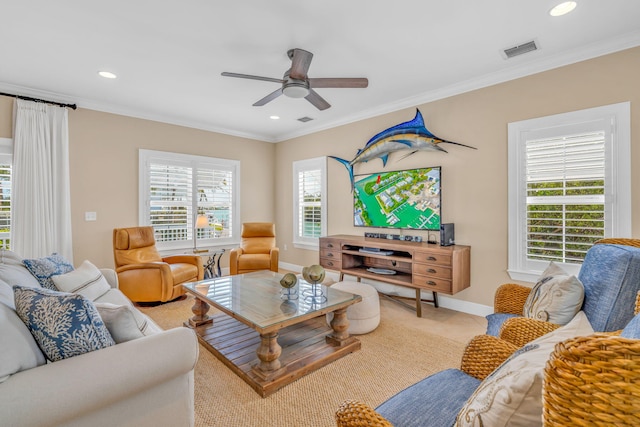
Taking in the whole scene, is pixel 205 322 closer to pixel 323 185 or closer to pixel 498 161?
pixel 323 185

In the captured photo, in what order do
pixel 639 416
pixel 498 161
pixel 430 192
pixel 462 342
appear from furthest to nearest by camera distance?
pixel 430 192, pixel 498 161, pixel 462 342, pixel 639 416

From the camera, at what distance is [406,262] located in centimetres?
389

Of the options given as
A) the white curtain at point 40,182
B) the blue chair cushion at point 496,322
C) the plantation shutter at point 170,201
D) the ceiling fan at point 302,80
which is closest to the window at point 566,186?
the blue chair cushion at point 496,322

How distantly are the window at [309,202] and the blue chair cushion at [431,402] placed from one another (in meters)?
3.92

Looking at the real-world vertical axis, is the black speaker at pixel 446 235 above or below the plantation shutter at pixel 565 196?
below

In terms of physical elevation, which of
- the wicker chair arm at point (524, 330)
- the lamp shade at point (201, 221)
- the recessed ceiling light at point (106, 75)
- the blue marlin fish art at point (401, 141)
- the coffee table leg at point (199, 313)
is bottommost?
the coffee table leg at point (199, 313)

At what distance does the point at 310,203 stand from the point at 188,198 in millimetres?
2090

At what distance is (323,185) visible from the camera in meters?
5.19

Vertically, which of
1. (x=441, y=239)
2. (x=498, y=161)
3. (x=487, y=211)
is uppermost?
(x=498, y=161)

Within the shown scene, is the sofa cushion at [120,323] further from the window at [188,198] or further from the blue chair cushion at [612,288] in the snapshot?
the window at [188,198]

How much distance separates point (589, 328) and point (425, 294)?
2609 mm

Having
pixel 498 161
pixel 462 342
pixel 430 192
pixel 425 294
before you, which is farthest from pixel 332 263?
pixel 498 161

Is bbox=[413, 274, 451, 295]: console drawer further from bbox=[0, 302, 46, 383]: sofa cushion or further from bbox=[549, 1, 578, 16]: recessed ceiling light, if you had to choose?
bbox=[0, 302, 46, 383]: sofa cushion

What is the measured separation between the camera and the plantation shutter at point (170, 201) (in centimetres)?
469
